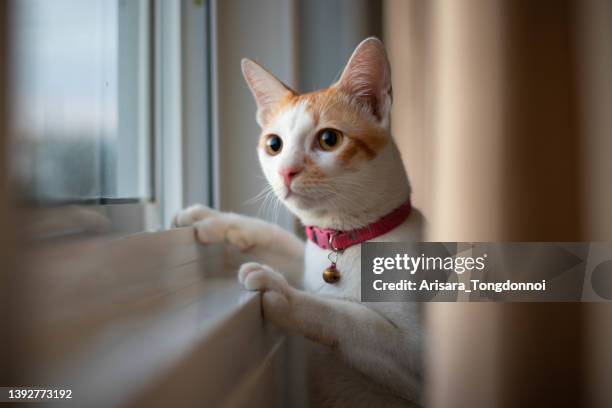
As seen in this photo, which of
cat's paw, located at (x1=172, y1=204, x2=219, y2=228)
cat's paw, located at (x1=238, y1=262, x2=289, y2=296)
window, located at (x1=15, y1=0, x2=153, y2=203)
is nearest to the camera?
window, located at (x1=15, y1=0, x2=153, y2=203)

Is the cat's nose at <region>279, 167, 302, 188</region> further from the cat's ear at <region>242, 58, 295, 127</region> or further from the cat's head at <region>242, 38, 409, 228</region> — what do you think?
the cat's ear at <region>242, 58, 295, 127</region>

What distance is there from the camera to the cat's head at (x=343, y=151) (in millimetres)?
603

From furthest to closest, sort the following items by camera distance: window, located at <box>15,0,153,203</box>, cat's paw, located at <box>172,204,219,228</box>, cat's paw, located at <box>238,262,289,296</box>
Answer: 1. cat's paw, located at <box>172,204,219,228</box>
2. cat's paw, located at <box>238,262,289,296</box>
3. window, located at <box>15,0,153,203</box>

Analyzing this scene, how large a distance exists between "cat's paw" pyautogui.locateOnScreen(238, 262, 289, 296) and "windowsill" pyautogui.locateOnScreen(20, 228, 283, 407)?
15mm

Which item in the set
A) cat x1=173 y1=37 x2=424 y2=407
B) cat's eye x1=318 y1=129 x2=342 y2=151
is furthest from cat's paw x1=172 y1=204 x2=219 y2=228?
cat's eye x1=318 y1=129 x2=342 y2=151

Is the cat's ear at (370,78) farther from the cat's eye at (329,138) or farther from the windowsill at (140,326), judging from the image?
the windowsill at (140,326)

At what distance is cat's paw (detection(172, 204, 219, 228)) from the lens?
69 centimetres

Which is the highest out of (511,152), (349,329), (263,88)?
(263,88)

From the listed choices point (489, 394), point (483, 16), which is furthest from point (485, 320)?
point (483, 16)

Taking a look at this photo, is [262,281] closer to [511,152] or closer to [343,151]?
[343,151]

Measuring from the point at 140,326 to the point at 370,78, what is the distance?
0.43 meters

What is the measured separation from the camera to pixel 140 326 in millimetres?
447

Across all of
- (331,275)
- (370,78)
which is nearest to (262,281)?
(331,275)

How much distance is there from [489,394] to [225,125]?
22.3 inches
